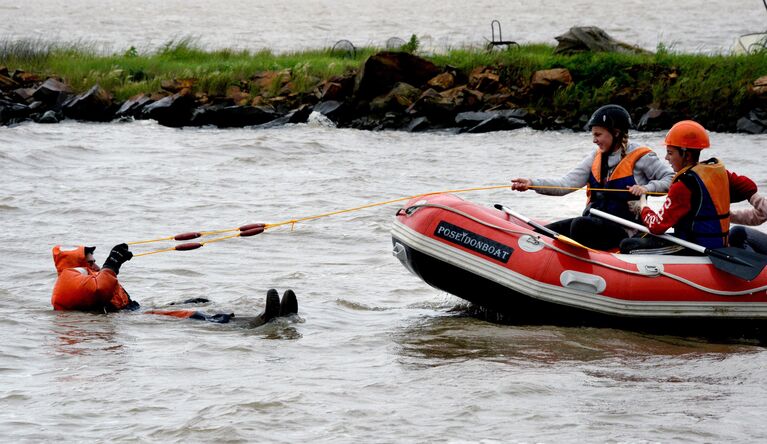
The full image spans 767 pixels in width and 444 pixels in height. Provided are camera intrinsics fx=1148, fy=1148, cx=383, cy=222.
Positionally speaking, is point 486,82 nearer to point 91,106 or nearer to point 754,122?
point 754,122

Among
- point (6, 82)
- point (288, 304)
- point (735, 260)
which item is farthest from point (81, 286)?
point (6, 82)

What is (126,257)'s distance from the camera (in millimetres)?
7988

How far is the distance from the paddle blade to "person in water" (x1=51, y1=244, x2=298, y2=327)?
2.87 meters

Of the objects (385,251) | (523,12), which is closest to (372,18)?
(523,12)

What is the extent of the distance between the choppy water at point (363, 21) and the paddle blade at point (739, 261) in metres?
21.9

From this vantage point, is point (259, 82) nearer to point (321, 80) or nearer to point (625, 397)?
point (321, 80)

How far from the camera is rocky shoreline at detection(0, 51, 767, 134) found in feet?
67.5

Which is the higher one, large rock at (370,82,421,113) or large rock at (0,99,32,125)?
large rock at (370,82,421,113)

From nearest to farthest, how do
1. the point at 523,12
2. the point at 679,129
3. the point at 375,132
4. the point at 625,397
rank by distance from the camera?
the point at 625,397 → the point at 679,129 → the point at 375,132 → the point at 523,12

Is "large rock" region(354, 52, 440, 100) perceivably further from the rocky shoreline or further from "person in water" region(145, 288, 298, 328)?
"person in water" region(145, 288, 298, 328)

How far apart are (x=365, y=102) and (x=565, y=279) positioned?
14.3 meters

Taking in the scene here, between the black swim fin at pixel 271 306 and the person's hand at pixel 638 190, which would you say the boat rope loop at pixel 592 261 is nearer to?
the person's hand at pixel 638 190

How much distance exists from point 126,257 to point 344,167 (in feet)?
30.8

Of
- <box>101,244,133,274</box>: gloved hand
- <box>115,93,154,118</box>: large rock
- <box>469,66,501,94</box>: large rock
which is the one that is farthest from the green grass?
<box>101,244,133,274</box>: gloved hand
